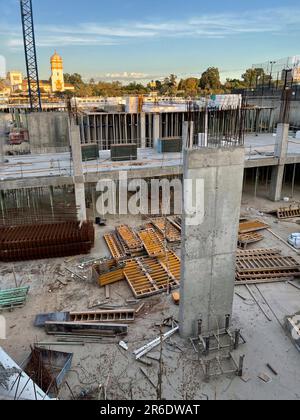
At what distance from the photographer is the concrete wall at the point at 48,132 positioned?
2206 cm

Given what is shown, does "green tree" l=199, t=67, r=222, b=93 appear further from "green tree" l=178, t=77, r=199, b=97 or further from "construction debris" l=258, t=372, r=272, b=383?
"construction debris" l=258, t=372, r=272, b=383

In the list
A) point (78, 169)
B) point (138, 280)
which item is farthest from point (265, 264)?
point (78, 169)

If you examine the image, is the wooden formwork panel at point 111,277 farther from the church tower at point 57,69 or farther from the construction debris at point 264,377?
the church tower at point 57,69

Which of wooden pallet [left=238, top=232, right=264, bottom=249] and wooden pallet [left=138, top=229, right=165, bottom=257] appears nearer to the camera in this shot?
wooden pallet [left=138, top=229, right=165, bottom=257]

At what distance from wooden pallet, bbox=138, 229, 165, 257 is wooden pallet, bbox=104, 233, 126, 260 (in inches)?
38.2

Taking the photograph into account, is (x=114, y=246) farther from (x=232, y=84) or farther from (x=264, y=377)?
(x=232, y=84)

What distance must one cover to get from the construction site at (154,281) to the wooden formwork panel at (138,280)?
53 millimetres

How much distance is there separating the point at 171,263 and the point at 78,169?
6154 millimetres

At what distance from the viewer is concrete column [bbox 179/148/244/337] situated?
758 cm

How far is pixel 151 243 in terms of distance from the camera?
44.7 feet

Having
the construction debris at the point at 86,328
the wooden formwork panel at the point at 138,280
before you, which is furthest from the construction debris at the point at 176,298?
the construction debris at the point at 86,328

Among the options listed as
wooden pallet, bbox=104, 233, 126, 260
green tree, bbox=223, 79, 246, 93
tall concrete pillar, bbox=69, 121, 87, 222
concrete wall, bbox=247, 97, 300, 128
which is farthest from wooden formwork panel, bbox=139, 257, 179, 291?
green tree, bbox=223, 79, 246, 93
